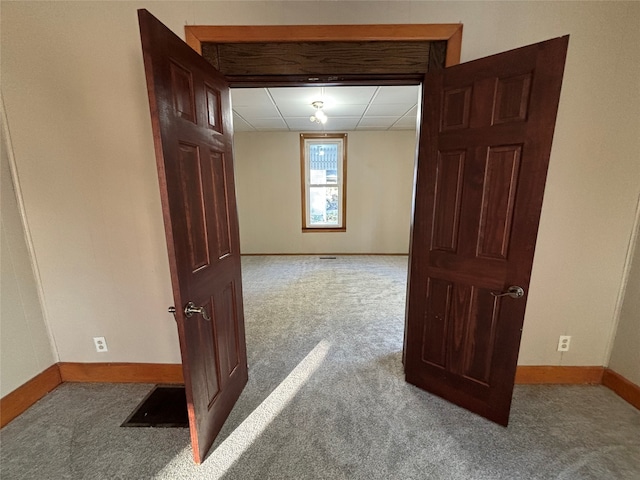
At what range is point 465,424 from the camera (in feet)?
5.22

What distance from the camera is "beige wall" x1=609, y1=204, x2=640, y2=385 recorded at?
67.6 inches

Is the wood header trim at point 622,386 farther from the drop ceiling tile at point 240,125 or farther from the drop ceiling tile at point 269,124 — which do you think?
the drop ceiling tile at point 240,125

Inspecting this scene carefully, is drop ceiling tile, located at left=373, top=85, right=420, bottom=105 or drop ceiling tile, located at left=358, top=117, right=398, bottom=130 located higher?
drop ceiling tile, located at left=358, top=117, right=398, bottom=130

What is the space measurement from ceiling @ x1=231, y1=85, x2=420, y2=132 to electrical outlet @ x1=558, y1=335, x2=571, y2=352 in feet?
7.88

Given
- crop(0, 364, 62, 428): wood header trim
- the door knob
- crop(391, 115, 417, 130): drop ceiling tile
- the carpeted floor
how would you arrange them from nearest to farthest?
1. the door knob
2. the carpeted floor
3. crop(0, 364, 62, 428): wood header trim
4. crop(391, 115, 417, 130): drop ceiling tile

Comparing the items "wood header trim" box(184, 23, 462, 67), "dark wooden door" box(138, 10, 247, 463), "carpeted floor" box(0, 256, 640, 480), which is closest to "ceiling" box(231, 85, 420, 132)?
"wood header trim" box(184, 23, 462, 67)

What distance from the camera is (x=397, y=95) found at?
10.6 ft

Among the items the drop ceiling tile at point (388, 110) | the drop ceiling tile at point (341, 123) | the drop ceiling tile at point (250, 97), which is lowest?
the drop ceiling tile at point (250, 97)

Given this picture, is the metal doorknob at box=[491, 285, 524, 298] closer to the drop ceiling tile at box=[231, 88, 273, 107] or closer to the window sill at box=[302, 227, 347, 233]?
the drop ceiling tile at box=[231, 88, 273, 107]

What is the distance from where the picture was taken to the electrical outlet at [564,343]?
1.87 meters

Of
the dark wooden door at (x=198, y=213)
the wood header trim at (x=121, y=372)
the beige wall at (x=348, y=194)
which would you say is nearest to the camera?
the dark wooden door at (x=198, y=213)

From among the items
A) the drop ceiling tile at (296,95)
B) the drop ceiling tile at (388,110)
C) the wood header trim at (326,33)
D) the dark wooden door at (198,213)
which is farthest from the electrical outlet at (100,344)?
the drop ceiling tile at (388,110)

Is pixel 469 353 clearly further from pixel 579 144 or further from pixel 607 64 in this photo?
pixel 607 64

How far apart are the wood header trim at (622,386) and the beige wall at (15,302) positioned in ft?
13.2
